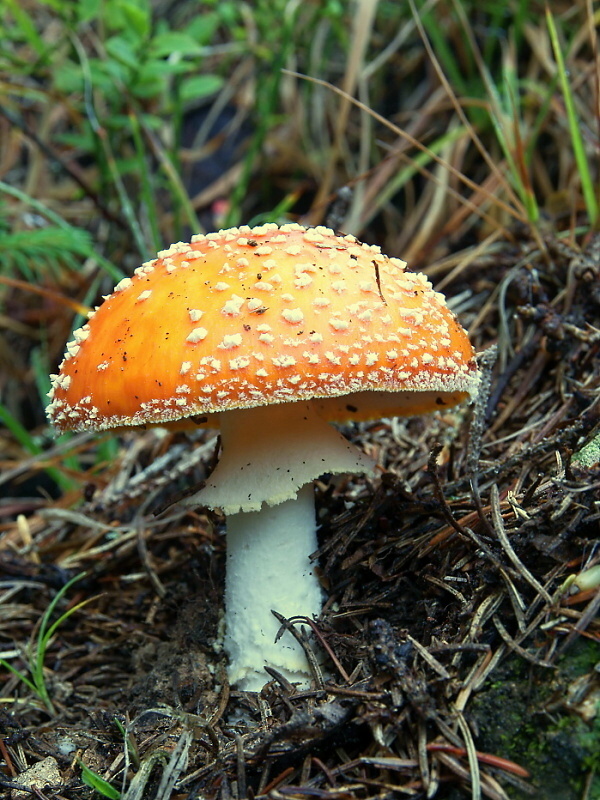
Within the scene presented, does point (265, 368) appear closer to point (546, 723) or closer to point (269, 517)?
point (269, 517)

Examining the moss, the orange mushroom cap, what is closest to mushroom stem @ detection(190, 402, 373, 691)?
the orange mushroom cap

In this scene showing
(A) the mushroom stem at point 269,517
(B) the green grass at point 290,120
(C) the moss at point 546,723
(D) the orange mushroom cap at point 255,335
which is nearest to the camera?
(C) the moss at point 546,723

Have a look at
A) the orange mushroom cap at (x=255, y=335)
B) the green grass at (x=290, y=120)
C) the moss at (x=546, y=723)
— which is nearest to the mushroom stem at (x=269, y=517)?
the orange mushroom cap at (x=255, y=335)

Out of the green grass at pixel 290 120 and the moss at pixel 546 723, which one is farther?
the green grass at pixel 290 120

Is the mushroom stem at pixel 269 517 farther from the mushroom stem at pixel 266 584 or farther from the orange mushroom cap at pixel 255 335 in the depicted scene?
the orange mushroom cap at pixel 255 335

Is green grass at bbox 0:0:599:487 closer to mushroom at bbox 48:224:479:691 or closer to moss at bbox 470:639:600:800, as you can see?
mushroom at bbox 48:224:479:691

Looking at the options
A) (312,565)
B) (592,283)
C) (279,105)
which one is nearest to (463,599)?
(312,565)
